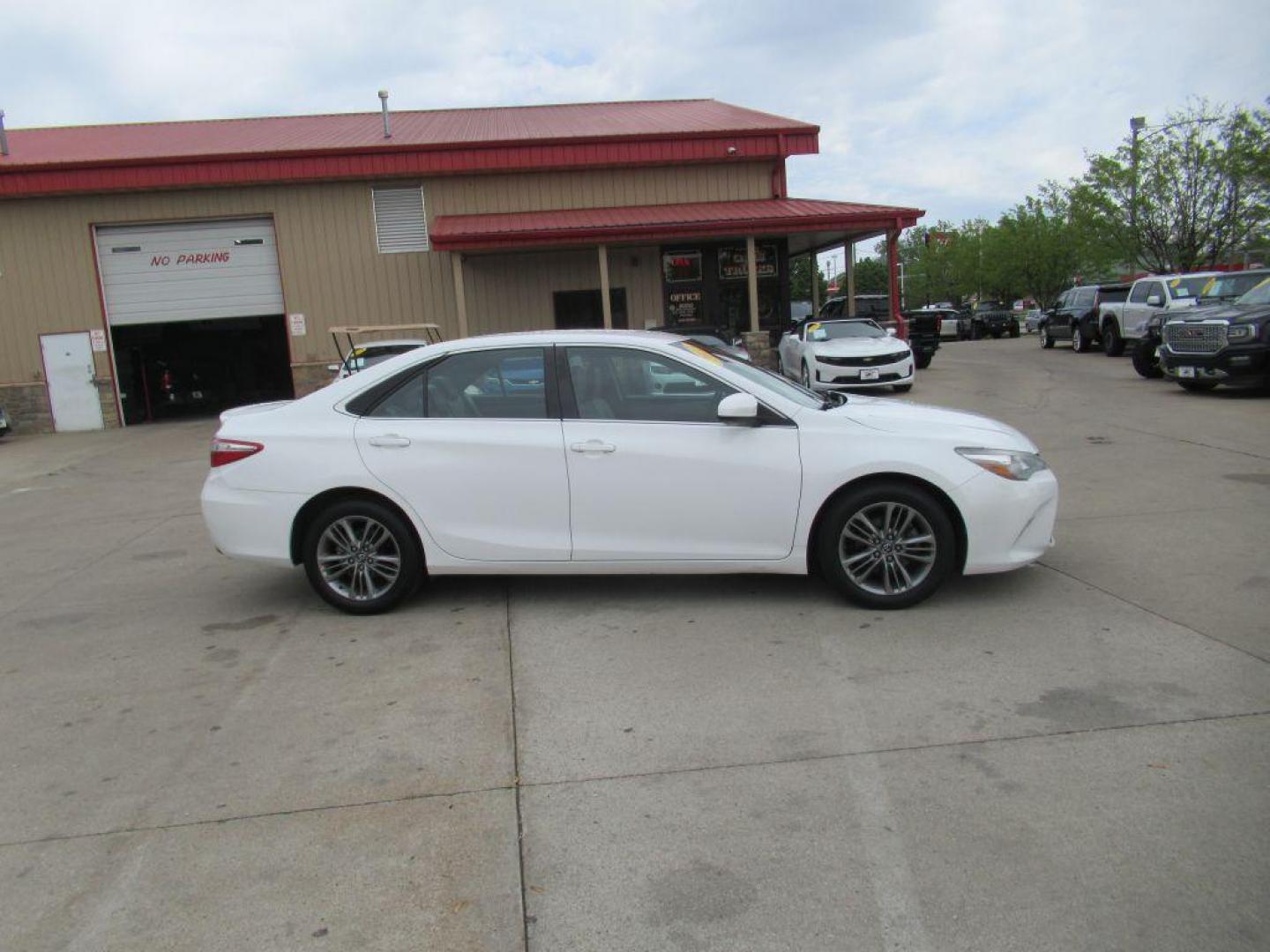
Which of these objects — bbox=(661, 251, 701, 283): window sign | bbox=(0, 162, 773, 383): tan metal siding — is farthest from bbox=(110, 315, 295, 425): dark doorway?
bbox=(661, 251, 701, 283): window sign

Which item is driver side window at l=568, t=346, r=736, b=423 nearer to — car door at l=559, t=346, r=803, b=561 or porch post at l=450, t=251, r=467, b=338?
car door at l=559, t=346, r=803, b=561

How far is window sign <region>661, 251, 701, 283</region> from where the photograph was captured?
22.8m

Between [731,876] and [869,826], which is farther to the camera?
[869,826]

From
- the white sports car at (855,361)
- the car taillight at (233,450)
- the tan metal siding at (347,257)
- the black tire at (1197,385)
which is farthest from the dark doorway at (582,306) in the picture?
the car taillight at (233,450)

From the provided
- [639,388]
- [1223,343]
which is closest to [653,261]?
[1223,343]

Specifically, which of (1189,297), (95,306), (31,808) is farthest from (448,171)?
(31,808)

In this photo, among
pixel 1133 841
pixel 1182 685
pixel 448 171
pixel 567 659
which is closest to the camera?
pixel 1133 841

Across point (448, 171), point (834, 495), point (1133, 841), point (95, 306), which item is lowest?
point (1133, 841)

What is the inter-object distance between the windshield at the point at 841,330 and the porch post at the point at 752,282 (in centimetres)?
278

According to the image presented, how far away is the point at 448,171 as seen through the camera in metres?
21.3

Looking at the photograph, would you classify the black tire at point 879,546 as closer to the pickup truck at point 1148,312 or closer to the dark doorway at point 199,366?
the pickup truck at point 1148,312

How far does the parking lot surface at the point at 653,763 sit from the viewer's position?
2.92m

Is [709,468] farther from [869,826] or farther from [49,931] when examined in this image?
[49,931]

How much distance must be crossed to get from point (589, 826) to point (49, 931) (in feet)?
5.31
